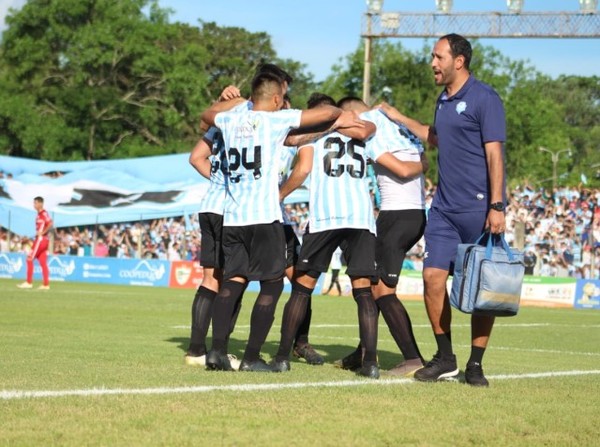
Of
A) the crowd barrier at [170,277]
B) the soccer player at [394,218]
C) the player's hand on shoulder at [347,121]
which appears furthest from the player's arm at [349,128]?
the crowd barrier at [170,277]

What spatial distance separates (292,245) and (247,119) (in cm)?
179

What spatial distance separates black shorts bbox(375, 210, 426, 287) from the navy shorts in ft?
3.48

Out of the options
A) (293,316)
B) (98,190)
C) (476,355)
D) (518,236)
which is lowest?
(476,355)

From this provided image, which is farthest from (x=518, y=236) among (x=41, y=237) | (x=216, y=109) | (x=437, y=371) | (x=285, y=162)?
(x=437, y=371)

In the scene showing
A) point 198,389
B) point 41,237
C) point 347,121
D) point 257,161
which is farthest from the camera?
point 41,237

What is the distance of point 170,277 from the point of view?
110 ft

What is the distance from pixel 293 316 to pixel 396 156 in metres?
1.47

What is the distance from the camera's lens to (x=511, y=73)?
82938mm

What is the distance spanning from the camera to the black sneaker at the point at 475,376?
7754 mm

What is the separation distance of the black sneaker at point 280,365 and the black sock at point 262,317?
0.16m

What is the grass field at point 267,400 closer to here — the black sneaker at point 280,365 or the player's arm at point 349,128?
the black sneaker at point 280,365

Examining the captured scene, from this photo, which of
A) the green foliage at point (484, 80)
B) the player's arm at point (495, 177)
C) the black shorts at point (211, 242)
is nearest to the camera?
the player's arm at point (495, 177)

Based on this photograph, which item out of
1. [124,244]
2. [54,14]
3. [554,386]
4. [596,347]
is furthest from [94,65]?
[554,386]

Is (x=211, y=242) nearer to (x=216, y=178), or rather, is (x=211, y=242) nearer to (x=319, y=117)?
(x=216, y=178)
